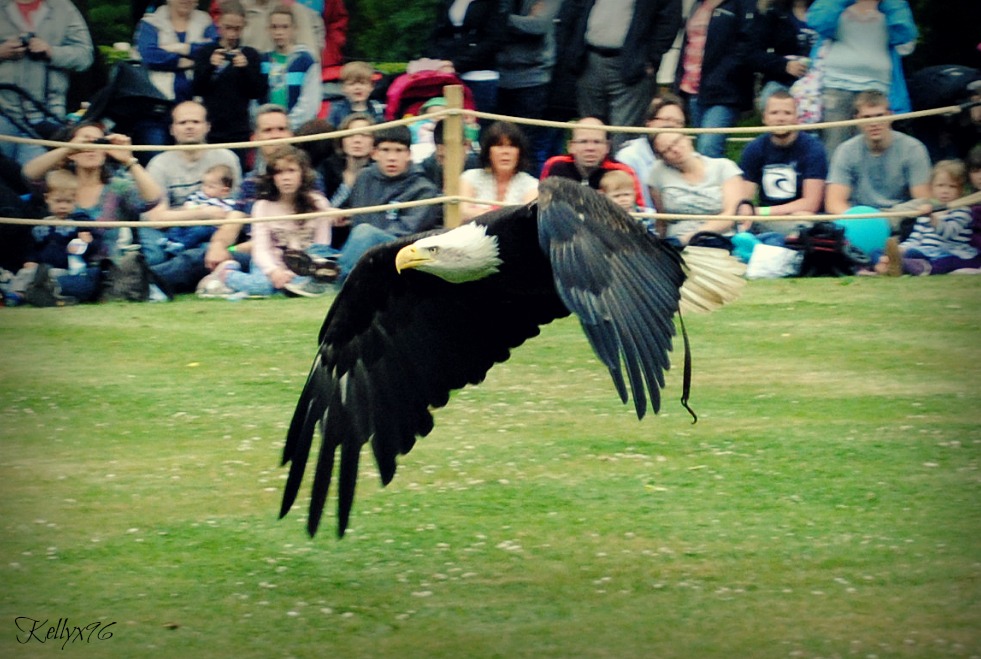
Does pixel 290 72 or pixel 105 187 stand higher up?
pixel 290 72

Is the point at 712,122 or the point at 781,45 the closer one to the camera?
the point at 712,122

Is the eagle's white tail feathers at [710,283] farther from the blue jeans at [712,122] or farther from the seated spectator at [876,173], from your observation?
the blue jeans at [712,122]

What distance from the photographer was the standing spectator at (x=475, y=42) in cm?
1020

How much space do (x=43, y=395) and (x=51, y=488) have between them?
1377 millimetres

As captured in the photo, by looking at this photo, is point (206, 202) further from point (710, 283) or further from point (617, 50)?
point (710, 283)

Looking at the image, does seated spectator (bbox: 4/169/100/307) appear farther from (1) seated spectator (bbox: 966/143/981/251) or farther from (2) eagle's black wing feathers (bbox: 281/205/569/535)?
(1) seated spectator (bbox: 966/143/981/251)

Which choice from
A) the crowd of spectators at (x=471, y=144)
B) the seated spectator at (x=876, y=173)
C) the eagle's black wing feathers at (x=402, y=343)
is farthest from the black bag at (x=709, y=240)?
the eagle's black wing feathers at (x=402, y=343)

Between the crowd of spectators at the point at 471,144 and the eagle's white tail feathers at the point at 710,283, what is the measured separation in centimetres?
224

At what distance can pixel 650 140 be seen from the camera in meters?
9.54

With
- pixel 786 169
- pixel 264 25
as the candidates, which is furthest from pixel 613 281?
pixel 264 25

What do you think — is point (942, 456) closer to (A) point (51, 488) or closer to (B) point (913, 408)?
(B) point (913, 408)

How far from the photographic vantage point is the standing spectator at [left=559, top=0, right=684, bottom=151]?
1013cm

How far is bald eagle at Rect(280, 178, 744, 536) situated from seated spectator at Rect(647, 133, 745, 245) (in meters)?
3.16

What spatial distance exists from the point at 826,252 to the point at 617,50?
1894 millimetres
